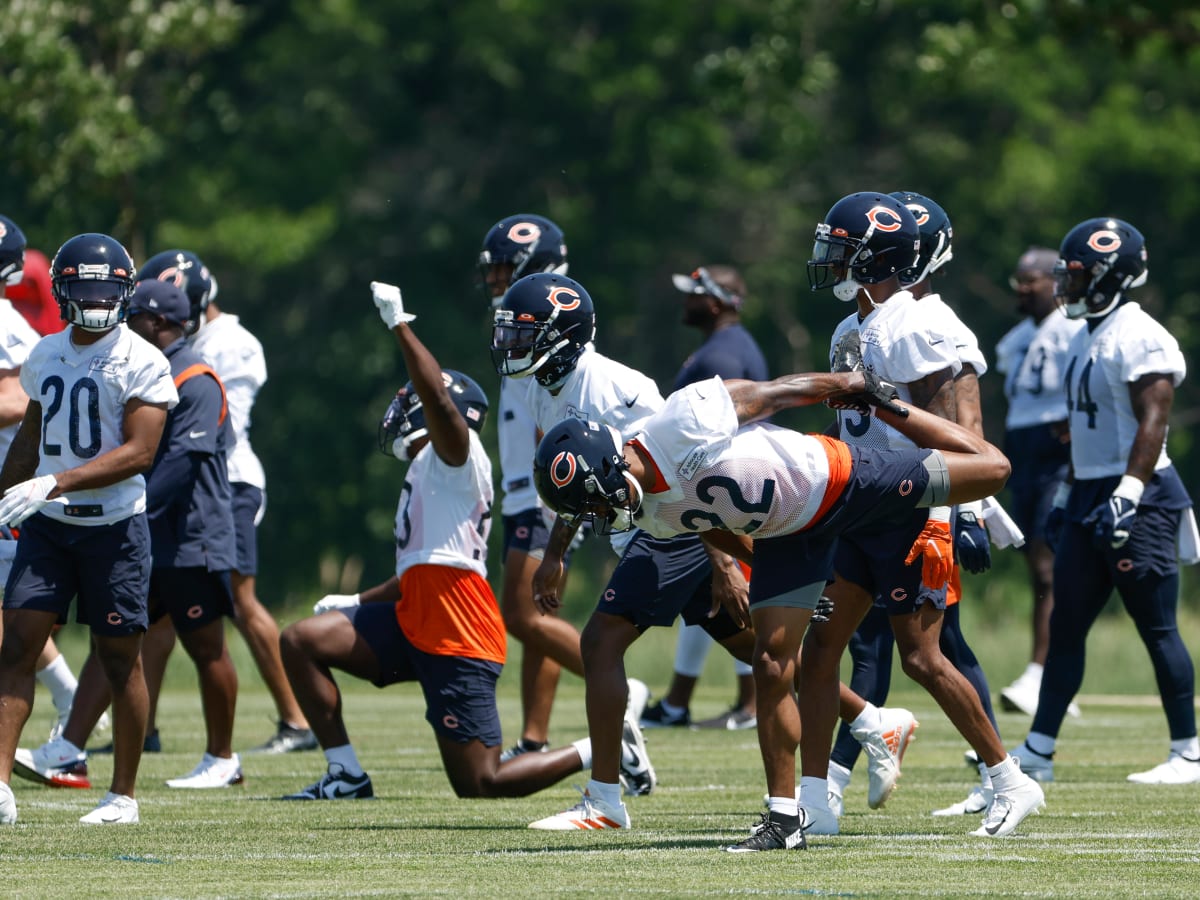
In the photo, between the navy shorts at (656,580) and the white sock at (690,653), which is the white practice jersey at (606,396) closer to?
the navy shorts at (656,580)

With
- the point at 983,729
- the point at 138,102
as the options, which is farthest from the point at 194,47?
the point at 983,729

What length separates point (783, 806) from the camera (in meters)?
7.04

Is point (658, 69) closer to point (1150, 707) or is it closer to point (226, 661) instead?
point (1150, 707)

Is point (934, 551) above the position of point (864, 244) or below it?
below

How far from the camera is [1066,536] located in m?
9.86

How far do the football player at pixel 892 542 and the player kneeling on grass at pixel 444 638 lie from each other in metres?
1.39

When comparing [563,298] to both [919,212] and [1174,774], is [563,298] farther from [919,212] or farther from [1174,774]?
[1174,774]

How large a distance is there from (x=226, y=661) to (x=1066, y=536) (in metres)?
3.65

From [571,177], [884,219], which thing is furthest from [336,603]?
[571,177]

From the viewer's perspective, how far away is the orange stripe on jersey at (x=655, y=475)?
6766 millimetres

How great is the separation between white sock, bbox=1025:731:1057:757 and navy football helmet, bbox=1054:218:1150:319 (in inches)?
71.0

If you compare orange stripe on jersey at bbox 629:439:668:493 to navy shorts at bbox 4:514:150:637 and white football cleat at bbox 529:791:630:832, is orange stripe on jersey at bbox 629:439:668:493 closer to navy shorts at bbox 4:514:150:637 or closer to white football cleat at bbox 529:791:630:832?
white football cleat at bbox 529:791:630:832

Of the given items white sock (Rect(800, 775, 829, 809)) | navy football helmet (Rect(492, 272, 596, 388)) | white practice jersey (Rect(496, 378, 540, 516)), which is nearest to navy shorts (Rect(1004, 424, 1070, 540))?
white practice jersey (Rect(496, 378, 540, 516))

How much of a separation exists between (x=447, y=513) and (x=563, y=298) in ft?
3.97
